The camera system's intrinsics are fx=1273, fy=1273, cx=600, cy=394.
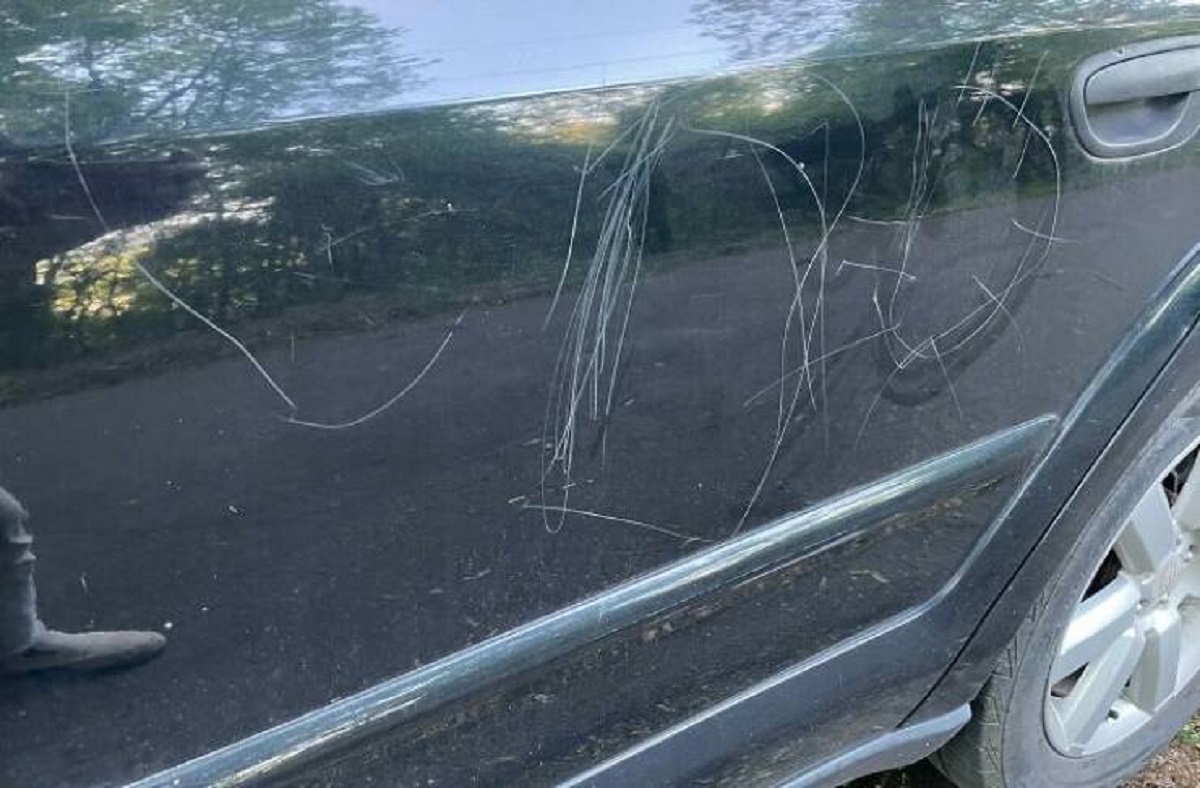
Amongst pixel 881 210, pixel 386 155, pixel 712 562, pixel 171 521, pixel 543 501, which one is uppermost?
pixel 386 155

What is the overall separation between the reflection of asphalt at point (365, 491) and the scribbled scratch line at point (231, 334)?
0.04 ft

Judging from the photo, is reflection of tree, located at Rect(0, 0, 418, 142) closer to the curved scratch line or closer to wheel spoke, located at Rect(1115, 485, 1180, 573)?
the curved scratch line

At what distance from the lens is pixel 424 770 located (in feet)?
4.65

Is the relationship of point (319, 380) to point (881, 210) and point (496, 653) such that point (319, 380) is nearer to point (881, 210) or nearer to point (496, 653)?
point (496, 653)

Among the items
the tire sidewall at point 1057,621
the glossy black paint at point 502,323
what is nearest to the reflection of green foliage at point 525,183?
the glossy black paint at point 502,323

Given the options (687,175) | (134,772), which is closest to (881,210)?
(687,175)

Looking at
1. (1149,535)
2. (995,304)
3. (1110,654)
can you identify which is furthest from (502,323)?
(1110,654)

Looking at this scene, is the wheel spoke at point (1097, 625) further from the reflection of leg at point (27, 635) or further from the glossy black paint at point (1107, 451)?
the reflection of leg at point (27, 635)

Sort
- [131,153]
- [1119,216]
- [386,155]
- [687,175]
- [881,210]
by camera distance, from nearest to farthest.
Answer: [131,153]
[386,155]
[687,175]
[881,210]
[1119,216]

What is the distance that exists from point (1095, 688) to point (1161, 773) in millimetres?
546

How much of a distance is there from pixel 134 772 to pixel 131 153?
1.96ft

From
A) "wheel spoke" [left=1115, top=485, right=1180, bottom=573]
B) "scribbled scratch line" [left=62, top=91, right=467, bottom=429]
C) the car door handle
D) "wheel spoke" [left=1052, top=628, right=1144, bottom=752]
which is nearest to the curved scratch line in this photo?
"scribbled scratch line" [left=62, top=91, right=467, bottom=429]

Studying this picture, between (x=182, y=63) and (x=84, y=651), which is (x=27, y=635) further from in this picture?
(x=182, y=63)

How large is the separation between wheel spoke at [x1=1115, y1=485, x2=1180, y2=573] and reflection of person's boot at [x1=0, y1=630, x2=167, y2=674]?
1.55 m
